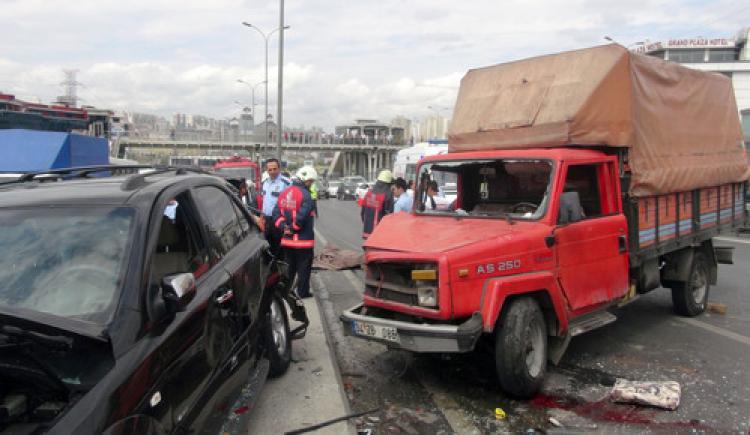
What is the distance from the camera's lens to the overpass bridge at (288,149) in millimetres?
84312

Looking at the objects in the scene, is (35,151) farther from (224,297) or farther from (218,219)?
(224,297)

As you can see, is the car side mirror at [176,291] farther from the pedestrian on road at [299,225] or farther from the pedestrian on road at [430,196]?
the pedestrian on road at [299,225]

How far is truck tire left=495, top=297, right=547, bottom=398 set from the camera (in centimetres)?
450

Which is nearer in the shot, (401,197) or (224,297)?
(224,297)

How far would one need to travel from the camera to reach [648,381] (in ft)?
16.9

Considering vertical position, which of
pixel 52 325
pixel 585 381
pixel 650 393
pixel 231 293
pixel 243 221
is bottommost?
pixel 585 381

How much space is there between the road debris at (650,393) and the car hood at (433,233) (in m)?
1.51

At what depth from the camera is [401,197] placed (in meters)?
9.55

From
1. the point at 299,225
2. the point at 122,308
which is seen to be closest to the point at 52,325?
the point at 122,308

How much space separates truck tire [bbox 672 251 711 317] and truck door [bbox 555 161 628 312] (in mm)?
1779

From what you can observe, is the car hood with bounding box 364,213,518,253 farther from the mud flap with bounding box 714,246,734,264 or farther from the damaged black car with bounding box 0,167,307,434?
the mud flap with bounding box 714,246,734,264

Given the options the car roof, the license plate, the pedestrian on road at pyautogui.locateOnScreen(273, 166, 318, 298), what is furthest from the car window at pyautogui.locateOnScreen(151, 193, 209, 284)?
the pedestrian on road at pyautogui.locateOnScreen(273, 166, 318, 298)

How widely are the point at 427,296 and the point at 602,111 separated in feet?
9.25

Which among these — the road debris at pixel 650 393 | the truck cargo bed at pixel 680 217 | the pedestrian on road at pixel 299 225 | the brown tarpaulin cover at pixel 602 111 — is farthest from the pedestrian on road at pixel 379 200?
the road debris at pixel 650 393
